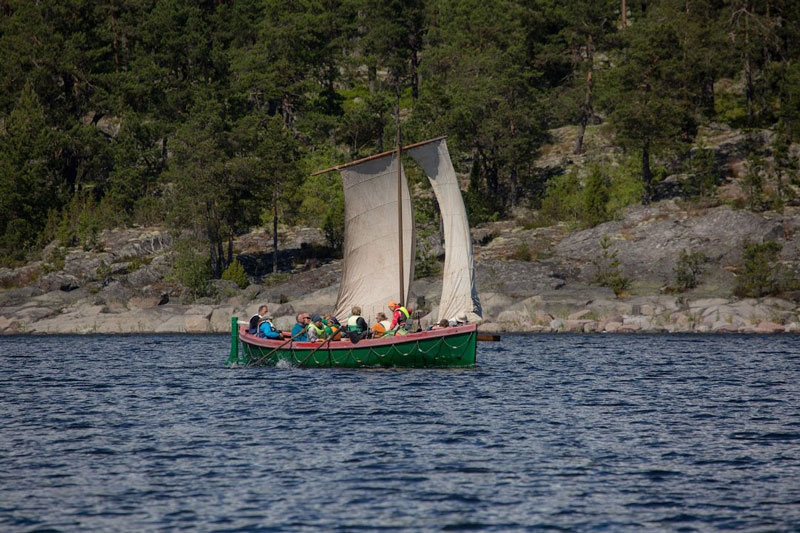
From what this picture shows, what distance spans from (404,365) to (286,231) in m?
51.1

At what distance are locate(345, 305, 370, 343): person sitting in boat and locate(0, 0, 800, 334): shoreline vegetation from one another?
2104cm

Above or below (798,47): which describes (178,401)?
below

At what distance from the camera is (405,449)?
21422mm

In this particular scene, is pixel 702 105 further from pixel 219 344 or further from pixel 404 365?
pixel 404 365

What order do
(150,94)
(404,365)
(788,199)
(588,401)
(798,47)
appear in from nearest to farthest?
(588,401)
(404,365)
(788,199)
(798,47)
(150,94)

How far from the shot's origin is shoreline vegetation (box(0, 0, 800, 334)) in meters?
66.1

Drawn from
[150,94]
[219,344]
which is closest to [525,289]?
[219,344]

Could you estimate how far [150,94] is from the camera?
9506 cm

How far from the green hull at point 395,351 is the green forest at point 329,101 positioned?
39.7 metres

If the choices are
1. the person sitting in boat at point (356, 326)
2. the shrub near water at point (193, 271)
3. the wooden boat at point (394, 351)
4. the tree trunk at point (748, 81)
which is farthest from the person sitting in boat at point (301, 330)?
the tree trunk at point (748, 81)

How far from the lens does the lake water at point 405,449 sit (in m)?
15.9

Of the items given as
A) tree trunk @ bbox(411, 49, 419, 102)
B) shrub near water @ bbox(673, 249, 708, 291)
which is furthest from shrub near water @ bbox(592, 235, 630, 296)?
tree trunk @ bbox(411, 49, 419, 102)

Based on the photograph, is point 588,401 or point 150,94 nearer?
point 588,401

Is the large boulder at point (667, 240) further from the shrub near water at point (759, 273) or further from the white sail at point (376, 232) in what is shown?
the white sail at point (376, 232)
